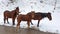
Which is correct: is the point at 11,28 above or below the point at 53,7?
below

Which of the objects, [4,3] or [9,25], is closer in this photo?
[9,25]

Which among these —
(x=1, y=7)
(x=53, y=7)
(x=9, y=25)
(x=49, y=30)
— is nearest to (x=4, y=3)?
(x=1, y=7)

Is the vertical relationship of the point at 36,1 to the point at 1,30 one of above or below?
above

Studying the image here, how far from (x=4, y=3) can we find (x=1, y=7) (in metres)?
0.78

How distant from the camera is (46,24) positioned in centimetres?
1092

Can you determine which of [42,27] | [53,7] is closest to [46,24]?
[42,27]

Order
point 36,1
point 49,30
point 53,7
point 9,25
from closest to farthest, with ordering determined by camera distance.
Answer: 1. point 49,30
2. point 9,25
3. point 53,7
4. point 36,1

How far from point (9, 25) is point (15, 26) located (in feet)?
1.12

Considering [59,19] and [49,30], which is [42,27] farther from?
[59,19]

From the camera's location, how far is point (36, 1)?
1478 centimetres

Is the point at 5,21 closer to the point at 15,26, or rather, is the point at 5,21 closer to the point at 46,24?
the point at 15,26

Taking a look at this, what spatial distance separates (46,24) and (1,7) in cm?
419

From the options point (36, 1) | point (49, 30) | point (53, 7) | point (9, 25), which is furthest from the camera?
point (36, 1)

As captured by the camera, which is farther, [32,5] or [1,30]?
[32,5]
